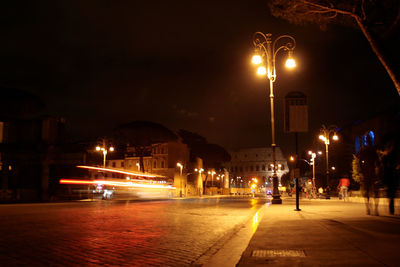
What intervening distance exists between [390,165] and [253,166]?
14762 cm

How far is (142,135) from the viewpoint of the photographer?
7575cm

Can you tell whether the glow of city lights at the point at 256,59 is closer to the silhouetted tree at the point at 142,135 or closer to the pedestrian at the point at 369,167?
the pedestrian at the point at 369,167

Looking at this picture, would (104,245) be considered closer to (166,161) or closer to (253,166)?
(166,161)

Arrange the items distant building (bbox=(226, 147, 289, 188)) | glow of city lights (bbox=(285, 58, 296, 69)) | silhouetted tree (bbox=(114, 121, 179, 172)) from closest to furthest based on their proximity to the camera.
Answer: glow of city lights (bbox=(285, 58, 296, 69)) → silhouetted tree (bbox=(114, 121, 179, 172)) → distant building (bbox=(226, 147, 289, 188))

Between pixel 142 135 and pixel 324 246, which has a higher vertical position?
pixel 142 135

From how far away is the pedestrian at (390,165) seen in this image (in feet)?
36.6

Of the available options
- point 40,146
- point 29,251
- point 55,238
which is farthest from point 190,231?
point 40,146

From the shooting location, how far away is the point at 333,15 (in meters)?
12.5

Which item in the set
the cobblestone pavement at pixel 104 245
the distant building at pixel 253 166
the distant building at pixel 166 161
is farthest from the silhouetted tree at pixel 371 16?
the distant building at pixel 253 166

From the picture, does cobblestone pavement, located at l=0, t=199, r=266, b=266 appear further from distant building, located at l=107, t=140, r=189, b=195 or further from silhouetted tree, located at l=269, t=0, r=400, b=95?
distant building, located at l=107, t=140, r=189, b=195

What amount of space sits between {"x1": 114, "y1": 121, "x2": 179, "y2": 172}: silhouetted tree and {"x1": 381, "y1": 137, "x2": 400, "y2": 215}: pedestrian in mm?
64069

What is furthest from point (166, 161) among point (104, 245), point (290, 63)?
point (104, 245)

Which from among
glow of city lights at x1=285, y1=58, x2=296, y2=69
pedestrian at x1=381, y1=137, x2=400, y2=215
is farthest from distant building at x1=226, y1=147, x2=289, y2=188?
pedestrian at x1=381, y1=137, x2=400, y2=215

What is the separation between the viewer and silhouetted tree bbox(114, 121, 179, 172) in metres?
74.9
